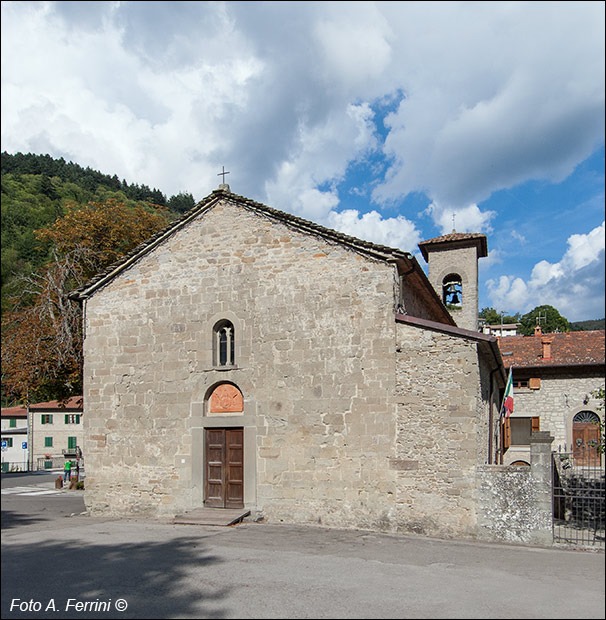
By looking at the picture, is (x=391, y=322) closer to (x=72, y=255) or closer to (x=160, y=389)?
(x=160, y=389)

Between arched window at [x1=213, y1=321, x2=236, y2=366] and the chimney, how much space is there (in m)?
18.6

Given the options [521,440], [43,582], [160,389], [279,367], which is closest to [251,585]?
[43,582]

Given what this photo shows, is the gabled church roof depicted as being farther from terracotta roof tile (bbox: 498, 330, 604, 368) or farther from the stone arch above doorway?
terracotta roof tile (bbox: 498, 330, 604, 368)

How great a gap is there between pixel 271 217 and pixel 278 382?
13.7ft

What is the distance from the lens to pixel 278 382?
44.9 feet

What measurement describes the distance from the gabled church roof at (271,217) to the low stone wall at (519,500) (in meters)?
4.88

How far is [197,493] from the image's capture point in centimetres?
1410

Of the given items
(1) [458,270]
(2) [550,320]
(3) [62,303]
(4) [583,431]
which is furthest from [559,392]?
(2) [550,320]

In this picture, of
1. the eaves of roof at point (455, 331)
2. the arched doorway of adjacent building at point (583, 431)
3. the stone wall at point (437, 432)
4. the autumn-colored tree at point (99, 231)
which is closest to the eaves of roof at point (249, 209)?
the eaves of roof at point (455, 331)

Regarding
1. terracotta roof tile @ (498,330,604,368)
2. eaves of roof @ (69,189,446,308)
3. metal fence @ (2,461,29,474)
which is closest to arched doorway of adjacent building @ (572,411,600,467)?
terracotta roof tile @ (498,330,604,368)

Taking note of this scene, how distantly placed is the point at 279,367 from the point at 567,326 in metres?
64.2

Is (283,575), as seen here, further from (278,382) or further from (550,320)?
(550,320)

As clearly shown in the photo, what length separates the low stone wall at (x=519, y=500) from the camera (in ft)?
36.3

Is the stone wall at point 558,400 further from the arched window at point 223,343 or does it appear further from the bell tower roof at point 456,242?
the arched window at point 223,343
